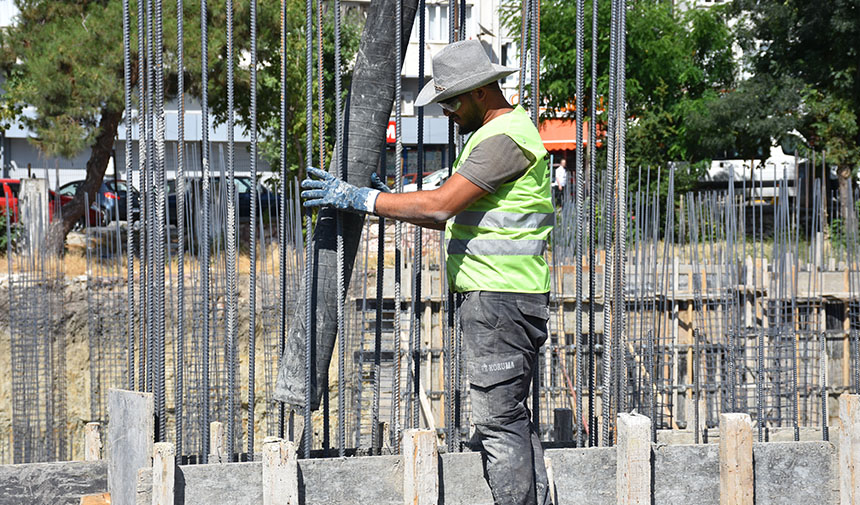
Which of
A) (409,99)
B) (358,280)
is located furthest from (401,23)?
(409,99)

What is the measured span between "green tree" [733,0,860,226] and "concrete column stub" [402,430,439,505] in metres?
14.4

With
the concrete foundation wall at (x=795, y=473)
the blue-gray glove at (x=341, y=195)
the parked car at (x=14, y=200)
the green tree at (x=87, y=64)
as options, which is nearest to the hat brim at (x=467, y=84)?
the blue-gray glove at (x=341, y=195)

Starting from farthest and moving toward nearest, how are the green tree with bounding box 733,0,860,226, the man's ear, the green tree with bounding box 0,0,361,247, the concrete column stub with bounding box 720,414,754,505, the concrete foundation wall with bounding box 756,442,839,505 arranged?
the green tree with bounding box 733,0,860,226, the green tree with bounding box 0,0,361,247, the concrete foundation wall with bounding box 756,442,839,505, the concrete column stub with bounding box 720,414,754,505, the man's ear

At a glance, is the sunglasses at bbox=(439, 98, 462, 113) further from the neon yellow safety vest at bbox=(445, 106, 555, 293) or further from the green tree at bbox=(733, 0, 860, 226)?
the green tree at bbox=(733, 0, 860, 226)

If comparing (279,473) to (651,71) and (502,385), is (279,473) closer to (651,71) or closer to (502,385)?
(502,385)

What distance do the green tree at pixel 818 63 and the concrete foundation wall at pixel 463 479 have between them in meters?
13.5

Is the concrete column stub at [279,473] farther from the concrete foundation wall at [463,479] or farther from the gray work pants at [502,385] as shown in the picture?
the gray work pants at [502,385]

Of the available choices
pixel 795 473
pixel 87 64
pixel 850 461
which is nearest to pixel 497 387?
pixel 795 473

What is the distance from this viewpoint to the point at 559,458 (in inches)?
134

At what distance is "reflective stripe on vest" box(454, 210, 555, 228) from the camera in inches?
126

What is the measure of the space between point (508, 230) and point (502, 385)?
0.55 metres

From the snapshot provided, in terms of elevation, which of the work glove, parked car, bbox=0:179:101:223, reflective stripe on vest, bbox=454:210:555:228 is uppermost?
parked car, bbox=0:179:101:223

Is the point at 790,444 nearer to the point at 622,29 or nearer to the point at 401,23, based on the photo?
the point at 622,29

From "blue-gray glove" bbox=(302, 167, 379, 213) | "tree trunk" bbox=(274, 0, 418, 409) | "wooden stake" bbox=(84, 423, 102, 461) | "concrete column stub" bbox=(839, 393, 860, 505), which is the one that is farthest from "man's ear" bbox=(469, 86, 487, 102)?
"wooden stake" bbox=(84, 423, 102, 461)
